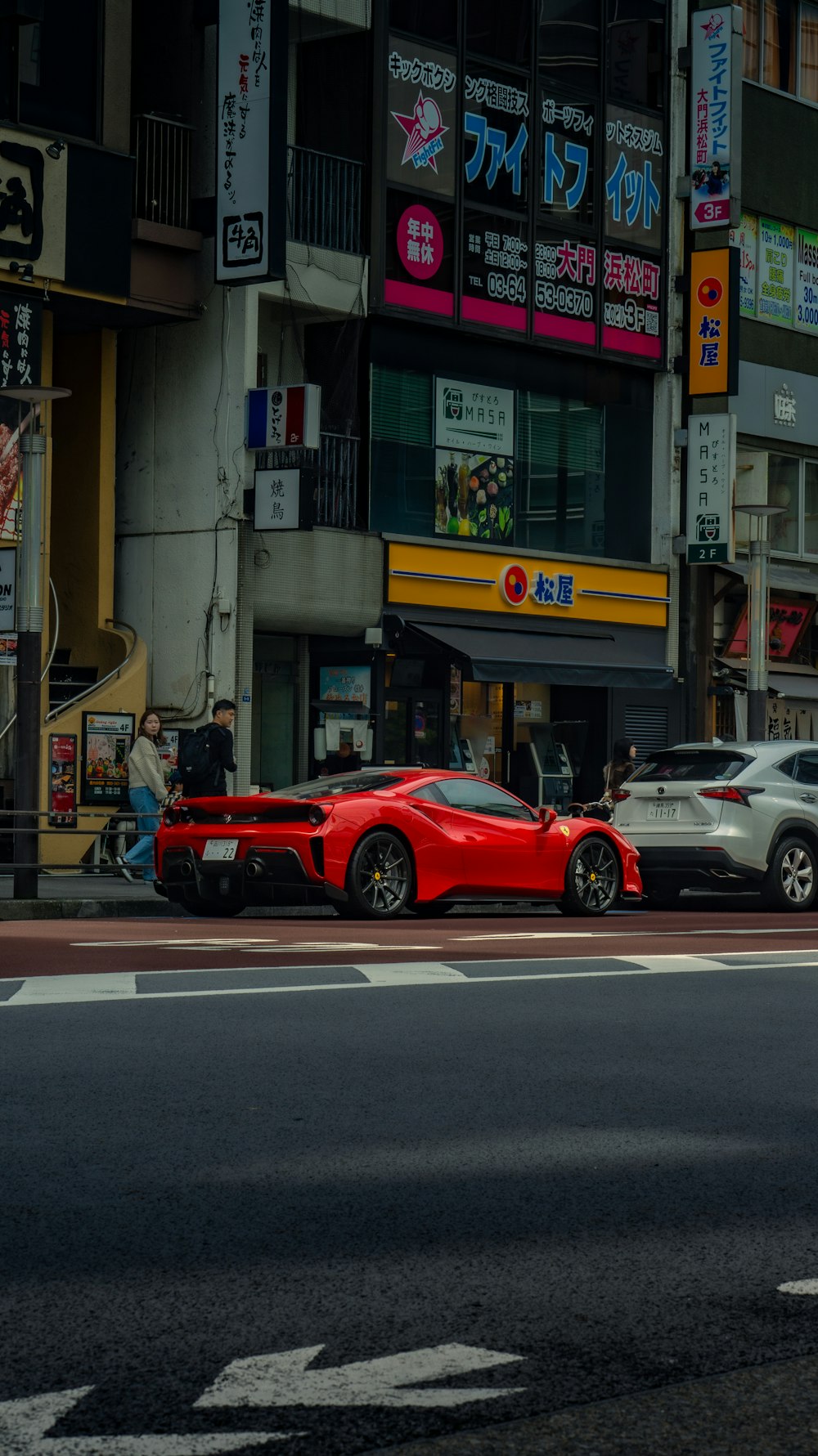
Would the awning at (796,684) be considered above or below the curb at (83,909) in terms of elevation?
above

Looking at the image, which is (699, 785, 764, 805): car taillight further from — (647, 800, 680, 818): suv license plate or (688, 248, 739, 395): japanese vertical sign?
(688, 248, 739, 395): japanese vertical sign

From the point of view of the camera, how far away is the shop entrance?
90.7 feet

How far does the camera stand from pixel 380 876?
1653 cm

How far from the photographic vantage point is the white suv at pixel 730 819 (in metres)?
19.7

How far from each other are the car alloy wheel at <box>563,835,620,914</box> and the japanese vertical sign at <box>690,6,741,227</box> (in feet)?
49.5

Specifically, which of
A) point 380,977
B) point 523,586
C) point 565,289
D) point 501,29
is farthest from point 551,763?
point 380,977

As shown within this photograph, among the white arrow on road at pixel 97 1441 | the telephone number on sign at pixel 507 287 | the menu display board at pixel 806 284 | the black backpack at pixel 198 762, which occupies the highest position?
the menu display board at pixel 806 284

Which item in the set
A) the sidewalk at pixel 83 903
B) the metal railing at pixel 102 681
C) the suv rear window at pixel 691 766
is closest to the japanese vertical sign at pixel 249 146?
the metal railing at pixel 102 681

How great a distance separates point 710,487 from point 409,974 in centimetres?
1997

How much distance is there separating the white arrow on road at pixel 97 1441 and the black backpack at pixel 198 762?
16511 mm

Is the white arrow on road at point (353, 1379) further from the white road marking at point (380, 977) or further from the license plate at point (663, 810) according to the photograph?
the license plate at point (663, 810)

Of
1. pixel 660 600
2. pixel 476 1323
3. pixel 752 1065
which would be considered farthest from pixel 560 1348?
pixel 660 600

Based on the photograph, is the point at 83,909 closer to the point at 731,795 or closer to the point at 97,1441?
the point at 731,795

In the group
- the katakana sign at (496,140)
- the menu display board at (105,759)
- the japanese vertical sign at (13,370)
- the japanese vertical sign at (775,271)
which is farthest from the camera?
the japanese vertical sign at (775,271)
